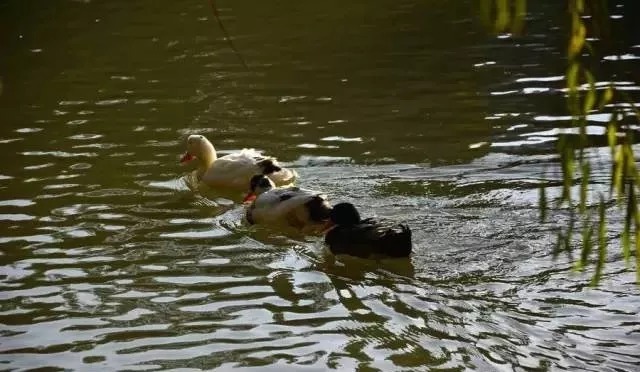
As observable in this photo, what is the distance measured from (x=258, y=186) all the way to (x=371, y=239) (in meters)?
1.99

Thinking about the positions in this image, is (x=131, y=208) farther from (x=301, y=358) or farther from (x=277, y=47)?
(x=277, y=47)

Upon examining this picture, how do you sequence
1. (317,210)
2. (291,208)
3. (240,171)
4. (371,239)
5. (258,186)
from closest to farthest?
1. (371,239)
2. (317,210)
3. (291,208)
4. (258,186)
5. (240,171)

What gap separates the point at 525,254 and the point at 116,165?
4451 millimetres

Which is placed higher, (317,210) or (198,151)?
(198,151)

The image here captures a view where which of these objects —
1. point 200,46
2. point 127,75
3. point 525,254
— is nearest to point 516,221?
point 525,254

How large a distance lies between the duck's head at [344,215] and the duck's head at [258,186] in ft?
4.25

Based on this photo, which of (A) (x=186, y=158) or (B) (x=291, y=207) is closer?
(B) (x=291, y=207)

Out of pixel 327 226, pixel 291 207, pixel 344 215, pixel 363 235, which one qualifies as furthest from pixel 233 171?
pixel 363 235

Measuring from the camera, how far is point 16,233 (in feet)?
27.1

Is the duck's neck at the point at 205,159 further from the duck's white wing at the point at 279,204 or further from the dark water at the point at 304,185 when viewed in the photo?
the duck's white wing at the point at 279,204

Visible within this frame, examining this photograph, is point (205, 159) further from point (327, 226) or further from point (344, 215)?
point (344, 215)

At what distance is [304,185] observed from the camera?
30.2 feet

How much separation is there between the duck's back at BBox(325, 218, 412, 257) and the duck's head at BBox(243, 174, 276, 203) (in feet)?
4.53

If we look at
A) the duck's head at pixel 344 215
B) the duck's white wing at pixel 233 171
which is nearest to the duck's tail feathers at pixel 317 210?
the duck's head at pixel 344 215
